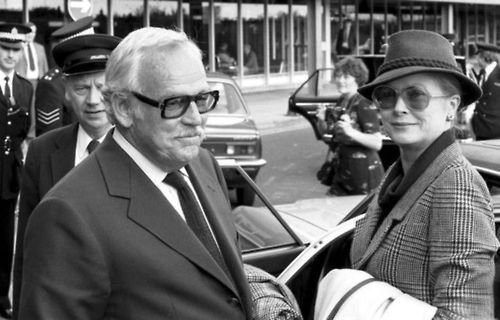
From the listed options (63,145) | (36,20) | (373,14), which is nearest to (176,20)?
(36,20)

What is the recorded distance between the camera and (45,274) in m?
1.86

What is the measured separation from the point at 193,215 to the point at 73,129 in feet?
4.12

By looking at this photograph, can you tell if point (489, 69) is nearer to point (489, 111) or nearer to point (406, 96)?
point (489, 111)

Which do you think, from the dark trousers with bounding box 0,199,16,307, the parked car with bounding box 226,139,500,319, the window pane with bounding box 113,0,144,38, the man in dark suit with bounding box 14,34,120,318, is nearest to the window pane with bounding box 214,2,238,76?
the window pane with bounding box 113,0,144,38

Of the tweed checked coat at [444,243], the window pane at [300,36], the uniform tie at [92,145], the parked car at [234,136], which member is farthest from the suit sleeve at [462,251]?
the window pane at [300,36]

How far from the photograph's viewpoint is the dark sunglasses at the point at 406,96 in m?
2.52

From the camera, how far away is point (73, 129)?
3.27m

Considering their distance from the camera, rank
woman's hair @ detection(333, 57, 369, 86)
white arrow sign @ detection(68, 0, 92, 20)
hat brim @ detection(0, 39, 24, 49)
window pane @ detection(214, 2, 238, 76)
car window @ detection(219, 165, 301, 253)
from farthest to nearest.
A: 1. window pane @ detection(214, 2, 238, 76)
2. white arrow sign @ detection(68, 0, 92, 20)
3. woman's hair @ detection(333, 57, 369, 86)
4. hat brim @ detection(0, 39, 24, 49)
5. car window @ detection(219, 165, 301, 253)

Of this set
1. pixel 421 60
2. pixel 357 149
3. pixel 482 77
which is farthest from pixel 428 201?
pixel 482 77

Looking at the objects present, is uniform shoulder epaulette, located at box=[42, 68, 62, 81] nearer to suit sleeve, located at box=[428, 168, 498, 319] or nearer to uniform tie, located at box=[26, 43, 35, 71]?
suit sleeve, located at box=[428, 168, 498, 319]

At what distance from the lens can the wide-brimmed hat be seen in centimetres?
252

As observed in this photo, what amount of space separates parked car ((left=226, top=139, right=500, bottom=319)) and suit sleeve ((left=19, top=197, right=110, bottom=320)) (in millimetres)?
1551

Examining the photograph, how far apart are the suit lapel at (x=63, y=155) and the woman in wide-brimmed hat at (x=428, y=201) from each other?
1.17m

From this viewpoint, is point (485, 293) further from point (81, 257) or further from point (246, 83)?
point (246, 83)
